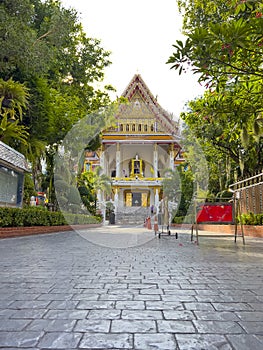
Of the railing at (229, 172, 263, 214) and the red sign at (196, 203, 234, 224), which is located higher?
the railing at (229, 172, 263, 214)

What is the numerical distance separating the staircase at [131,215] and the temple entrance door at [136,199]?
1.25 metres

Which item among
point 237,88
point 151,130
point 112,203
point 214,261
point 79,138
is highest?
point 151,130

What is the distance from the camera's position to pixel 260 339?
1.64 metres

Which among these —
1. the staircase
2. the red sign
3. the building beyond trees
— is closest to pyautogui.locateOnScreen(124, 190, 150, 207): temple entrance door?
the staircase

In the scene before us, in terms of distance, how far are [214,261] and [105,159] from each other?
19362 millimetres

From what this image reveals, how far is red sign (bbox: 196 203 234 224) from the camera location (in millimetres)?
7801

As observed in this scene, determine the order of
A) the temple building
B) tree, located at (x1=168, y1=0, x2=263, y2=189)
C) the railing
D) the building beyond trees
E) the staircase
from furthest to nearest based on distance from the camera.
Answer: the staircase, the temple building, the railing, the building beyond trees, tree, located at (x1=168, y1=0, x2=263, y2=189)

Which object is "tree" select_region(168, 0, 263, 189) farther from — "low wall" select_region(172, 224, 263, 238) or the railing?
"low wall" select_region(172, 224, 263, 238)

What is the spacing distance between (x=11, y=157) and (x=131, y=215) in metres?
17.2

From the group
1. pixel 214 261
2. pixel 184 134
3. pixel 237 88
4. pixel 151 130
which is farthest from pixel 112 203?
pixel 214 261

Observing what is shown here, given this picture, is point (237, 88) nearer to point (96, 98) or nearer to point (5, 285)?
point (5, 285)

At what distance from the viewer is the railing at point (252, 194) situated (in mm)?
9391

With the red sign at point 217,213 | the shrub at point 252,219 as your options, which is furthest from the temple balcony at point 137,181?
the red sign at point 217,213

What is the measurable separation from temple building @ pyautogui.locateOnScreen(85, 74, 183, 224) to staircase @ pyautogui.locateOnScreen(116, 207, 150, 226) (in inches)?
3.6
